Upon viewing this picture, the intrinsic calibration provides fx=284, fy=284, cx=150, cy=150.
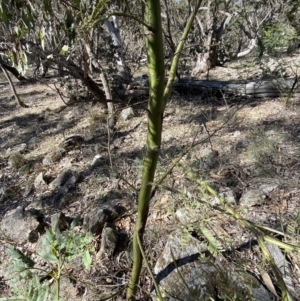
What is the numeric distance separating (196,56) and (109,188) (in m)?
5.23

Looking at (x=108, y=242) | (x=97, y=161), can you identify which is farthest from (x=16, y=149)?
(x=108, y=242)

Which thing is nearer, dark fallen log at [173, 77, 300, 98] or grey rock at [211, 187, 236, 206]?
grey rock at [211, 187, 236, 206]

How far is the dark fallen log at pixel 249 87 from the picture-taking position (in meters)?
3.96

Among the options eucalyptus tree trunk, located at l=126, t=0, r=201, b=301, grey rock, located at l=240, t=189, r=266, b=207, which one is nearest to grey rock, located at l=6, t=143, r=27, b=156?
grey rock, located at l=240, t=189, r=266, b=207

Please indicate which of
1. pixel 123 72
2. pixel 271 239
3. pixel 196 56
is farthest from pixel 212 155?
pixel 196 56

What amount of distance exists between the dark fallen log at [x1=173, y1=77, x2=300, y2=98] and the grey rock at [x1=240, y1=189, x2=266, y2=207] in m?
1.98

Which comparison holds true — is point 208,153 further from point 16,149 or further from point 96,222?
point 16,149

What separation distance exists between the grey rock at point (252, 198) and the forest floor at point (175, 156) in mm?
32

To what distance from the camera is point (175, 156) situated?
123 inches

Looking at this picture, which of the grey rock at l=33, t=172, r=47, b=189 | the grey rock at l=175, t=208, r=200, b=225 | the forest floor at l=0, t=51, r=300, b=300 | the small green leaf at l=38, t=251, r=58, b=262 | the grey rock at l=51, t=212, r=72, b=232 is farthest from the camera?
the grey rock at l=33, t=172, r=47, b=189

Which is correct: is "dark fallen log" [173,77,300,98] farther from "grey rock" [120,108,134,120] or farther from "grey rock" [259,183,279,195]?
"grey rock" [259,183,279,195]

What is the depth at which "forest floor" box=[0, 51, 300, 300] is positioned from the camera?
2047 mm

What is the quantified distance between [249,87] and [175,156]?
1.99 m

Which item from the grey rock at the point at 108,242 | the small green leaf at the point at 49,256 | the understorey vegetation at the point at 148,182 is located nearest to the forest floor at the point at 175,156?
the understorey vegetation at the point at 148,182
